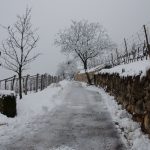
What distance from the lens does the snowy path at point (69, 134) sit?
22.5 ft

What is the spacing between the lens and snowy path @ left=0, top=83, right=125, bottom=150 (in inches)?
270

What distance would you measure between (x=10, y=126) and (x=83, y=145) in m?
2.98

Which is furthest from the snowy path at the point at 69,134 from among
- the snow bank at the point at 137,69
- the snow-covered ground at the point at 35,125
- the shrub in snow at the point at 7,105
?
the snow bank at the point at 137,69

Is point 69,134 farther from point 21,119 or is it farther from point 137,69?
point 137,69

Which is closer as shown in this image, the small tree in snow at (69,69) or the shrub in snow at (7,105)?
the shrub in snow at (7,105)

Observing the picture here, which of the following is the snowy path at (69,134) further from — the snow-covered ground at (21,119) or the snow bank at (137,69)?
the snow bank at (137,69)

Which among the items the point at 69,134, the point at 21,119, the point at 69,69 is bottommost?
the point at 69,134

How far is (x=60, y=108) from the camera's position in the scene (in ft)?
42.7

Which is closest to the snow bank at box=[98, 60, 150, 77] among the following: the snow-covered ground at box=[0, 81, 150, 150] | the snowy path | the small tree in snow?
the snow-covered ground at box=[0, 81, 150, 150]

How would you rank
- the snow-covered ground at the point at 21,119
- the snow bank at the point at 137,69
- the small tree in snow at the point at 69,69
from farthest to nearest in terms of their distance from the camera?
the small tree in snow at the point at 69,69, the snow-covered ground at the point at 21,119, the snow bank at the point at 137,69

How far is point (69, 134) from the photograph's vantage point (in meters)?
7.98

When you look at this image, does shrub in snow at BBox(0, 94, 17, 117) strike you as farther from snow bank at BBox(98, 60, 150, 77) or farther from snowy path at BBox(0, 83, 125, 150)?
snow bank at BBox(98, 60, 150, 77)

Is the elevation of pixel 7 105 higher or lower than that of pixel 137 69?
lower

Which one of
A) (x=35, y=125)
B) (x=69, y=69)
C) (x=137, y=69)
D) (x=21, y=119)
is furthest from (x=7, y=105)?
(x=69, y=69)
